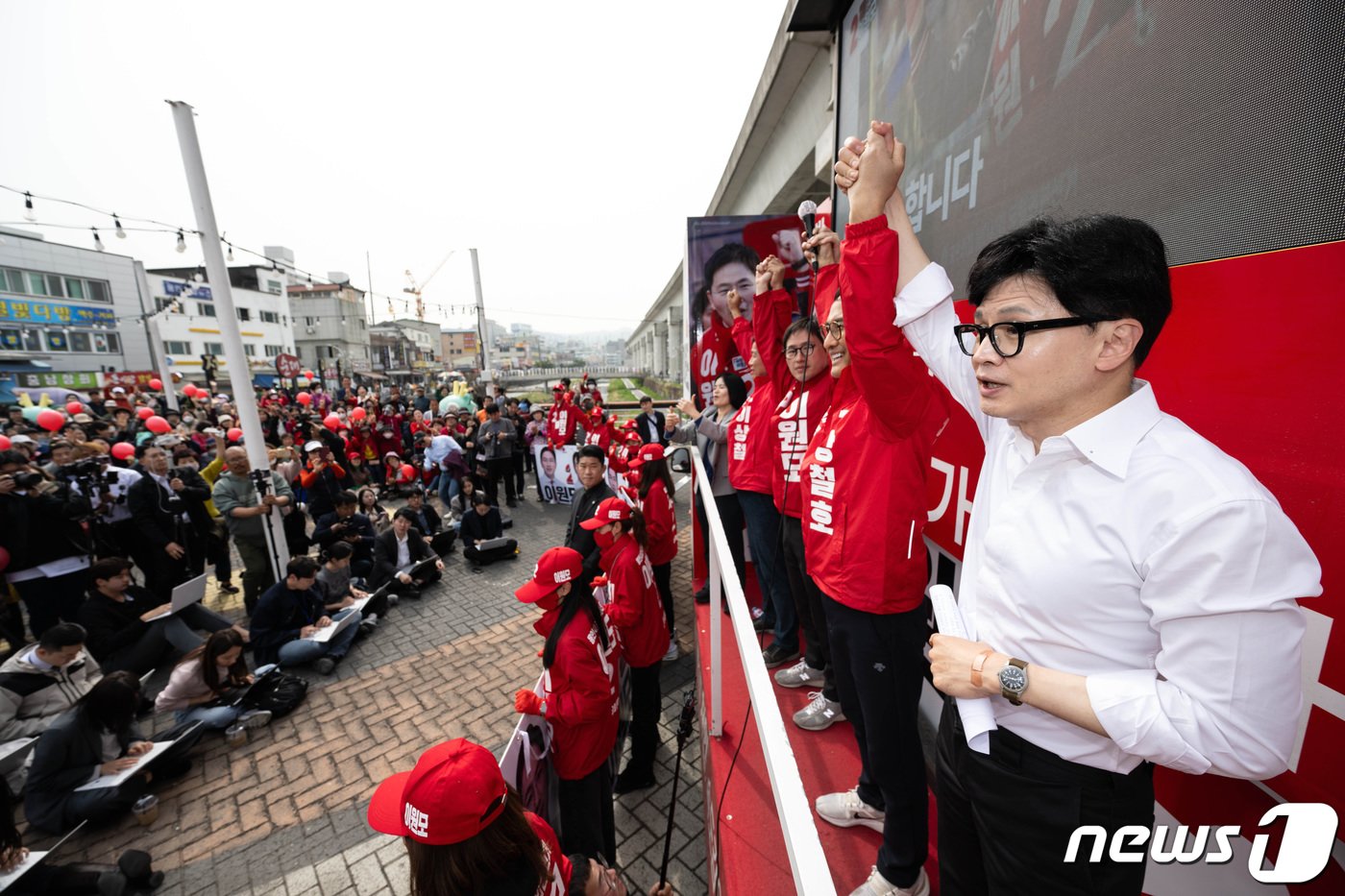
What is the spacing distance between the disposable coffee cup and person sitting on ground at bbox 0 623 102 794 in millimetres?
937

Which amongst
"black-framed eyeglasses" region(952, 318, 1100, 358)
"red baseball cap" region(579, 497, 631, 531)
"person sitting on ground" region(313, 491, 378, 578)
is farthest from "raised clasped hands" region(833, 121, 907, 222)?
"person sitting on ground" region(313, 491, 378, 578)

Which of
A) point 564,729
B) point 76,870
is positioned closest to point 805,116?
point 564,729

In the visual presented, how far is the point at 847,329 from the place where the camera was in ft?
5.12

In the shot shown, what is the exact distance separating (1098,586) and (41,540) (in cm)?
832

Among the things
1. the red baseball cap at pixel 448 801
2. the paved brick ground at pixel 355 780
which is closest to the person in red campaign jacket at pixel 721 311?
the paved brick ground at pixel 355 780

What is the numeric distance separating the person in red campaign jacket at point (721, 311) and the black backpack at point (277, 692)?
474cm

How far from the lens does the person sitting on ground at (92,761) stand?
341 cm

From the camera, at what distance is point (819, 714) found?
2777mm

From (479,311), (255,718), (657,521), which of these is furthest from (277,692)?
(479,311)

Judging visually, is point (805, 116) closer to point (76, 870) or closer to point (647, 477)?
point (647, 477)

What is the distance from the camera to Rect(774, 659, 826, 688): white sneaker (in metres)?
3.15

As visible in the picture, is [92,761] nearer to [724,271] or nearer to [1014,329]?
[1014,329]

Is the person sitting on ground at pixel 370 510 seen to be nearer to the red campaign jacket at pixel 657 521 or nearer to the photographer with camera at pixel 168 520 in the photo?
the photographer with camera at pixel 168 520

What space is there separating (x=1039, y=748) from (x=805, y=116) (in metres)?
6.70
